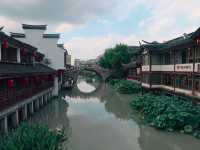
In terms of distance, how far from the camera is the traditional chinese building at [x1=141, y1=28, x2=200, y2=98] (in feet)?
62.3

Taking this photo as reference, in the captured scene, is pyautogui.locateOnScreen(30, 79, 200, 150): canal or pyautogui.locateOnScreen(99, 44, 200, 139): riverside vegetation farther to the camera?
pyautogui.locateOnScreen(99, 44, 200, 139): riverside vegetation

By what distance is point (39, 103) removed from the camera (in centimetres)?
2523

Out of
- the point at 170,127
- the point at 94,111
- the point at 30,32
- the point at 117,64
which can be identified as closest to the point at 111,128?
the point at 170,127

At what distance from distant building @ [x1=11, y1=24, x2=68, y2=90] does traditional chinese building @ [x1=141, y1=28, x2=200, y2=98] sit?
46.5ft

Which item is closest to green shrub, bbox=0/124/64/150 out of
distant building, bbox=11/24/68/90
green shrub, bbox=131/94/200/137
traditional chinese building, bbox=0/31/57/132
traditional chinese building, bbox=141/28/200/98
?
traditional chinese building, bbox=0/31/57/132

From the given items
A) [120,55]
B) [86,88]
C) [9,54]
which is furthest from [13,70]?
[86,88]

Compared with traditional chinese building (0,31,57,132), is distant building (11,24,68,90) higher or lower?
higher

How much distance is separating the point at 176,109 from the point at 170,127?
162 cm

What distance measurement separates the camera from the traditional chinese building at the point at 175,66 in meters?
19.0

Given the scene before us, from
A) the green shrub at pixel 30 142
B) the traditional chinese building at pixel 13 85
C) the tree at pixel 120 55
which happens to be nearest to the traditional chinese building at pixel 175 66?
the green shrub at pixel 30 142

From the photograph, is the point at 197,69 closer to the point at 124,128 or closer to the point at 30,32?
the point at 124,128

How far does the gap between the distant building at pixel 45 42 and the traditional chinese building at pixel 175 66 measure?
558 inches

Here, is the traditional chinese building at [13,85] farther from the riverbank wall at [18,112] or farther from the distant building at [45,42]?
the distant building at [45,42]

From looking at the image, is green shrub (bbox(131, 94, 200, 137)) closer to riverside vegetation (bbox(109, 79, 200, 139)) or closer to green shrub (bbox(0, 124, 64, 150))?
riverside vegetation (bbox(109, 79, 200, 139))
